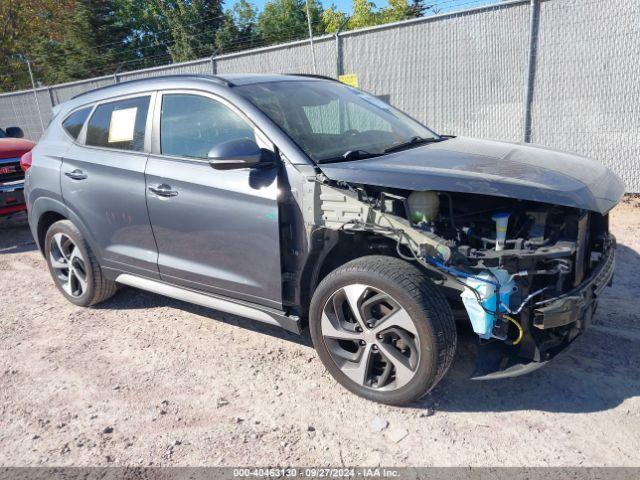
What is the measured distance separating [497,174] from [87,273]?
3417 mm

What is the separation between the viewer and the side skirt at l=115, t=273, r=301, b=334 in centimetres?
314

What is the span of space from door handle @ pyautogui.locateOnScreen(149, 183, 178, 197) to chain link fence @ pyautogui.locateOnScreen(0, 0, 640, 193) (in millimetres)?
5538

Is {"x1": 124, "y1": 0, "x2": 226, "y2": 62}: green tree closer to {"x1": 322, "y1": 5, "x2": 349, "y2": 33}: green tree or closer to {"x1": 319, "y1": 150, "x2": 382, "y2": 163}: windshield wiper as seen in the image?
{"x1": 322, "y1": 5, "x2": 349, "y2": 33}: green tree

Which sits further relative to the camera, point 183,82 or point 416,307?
point 183,82

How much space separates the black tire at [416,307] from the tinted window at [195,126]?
110 cm

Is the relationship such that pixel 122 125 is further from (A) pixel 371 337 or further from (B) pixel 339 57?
(B) pixel 339 57

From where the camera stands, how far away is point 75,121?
4387 millimetres

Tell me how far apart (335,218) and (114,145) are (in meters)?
2.15

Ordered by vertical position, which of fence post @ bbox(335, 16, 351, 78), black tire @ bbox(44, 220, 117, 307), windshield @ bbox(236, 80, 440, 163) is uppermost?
fence post @ bbox(335, 16, 351, 78)

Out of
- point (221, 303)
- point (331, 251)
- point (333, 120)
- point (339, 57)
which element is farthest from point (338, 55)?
point (331, 251)

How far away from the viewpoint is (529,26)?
6906 mm

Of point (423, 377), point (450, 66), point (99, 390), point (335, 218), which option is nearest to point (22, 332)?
point (99, 390)

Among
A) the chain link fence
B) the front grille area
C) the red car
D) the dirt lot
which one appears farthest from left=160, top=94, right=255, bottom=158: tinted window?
the chain link fence

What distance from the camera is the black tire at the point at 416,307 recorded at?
100 inches
